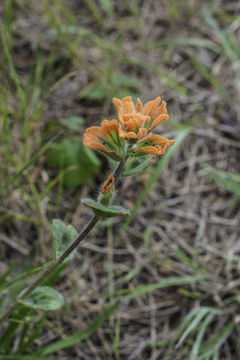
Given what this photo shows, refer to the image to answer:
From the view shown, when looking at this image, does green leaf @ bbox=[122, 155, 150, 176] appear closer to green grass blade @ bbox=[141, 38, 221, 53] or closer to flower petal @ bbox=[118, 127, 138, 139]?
flower petal @ bbox=[118, 127, 138, 139]

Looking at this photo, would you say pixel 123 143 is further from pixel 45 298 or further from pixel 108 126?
pixel 45 298

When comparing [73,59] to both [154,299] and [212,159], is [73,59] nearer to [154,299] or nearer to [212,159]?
[212,159]

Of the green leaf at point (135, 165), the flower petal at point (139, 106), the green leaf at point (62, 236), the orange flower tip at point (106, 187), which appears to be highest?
the flower petal at point (139, 106)

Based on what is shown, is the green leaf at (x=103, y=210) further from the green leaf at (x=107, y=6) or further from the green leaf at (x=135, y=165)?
the green leaf at (x=107, y=6)

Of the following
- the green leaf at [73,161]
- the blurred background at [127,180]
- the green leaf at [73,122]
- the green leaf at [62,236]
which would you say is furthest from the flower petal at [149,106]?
the green leaf at [73,122]

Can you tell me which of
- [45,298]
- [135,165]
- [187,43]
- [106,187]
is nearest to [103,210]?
[106,187]

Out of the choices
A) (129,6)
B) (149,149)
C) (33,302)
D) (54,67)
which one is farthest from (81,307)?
(129,6)
